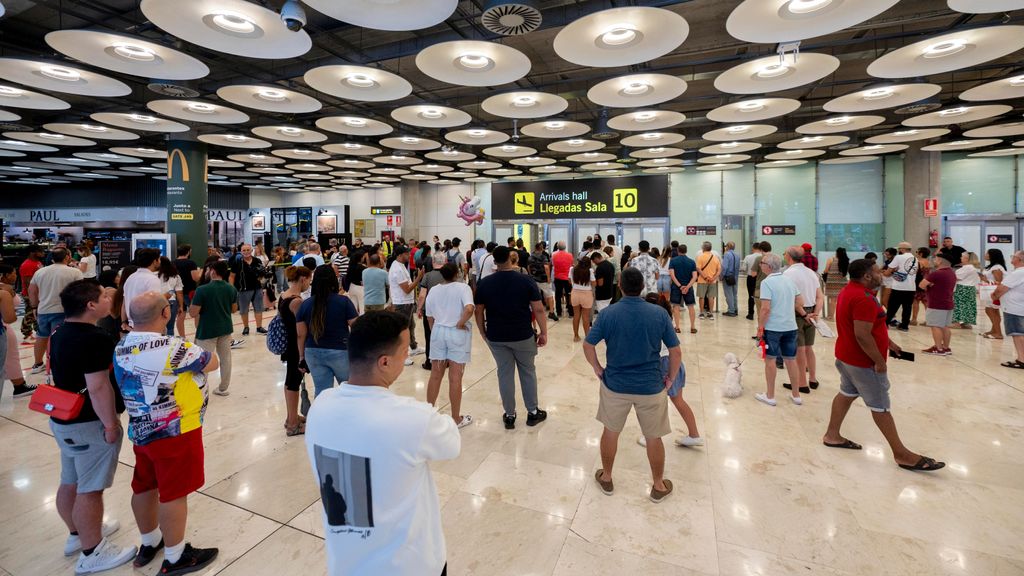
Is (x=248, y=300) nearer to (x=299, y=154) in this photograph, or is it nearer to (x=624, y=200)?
(x=299, y=154)

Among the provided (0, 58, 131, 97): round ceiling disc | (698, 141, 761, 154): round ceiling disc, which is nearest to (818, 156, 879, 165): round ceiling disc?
(698, 141, 761, 154): round ceiling disc

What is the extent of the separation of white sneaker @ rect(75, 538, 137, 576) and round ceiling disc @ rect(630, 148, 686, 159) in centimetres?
1305

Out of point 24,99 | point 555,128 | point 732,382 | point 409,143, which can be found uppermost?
point 409,143

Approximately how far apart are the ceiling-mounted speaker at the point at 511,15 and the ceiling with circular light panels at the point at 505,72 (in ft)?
0.21

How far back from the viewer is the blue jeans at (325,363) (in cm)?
359

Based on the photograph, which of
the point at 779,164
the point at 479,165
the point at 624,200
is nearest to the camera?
the point at 479,165

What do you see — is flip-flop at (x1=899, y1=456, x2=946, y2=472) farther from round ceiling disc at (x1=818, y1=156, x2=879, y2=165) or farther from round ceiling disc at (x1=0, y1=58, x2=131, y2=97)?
round ceiling disc at (x1=818, y1=156, x2=879, y2=165)

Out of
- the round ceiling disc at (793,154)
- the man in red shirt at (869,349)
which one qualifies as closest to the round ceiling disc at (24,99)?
the man in red shirt at (869,349)

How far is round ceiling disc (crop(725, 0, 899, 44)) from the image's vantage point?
4.24 m

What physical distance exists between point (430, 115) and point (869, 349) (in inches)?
308

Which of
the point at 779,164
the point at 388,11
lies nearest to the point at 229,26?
the point at 388,11

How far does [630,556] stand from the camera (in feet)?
7.95

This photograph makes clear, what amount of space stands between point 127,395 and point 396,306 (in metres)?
4.08

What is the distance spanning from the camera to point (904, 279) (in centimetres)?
787
